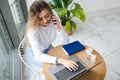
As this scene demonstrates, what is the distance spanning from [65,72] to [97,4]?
6.87 feet

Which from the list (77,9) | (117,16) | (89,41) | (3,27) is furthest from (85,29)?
(3,27)

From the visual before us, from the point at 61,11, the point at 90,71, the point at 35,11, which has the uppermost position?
the point at 35,11

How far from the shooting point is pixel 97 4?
290 cm

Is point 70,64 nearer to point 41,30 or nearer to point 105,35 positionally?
point 41,30

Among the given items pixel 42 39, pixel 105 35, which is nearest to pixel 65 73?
pixel 42 39

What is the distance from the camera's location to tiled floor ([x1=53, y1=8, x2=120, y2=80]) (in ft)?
6.53

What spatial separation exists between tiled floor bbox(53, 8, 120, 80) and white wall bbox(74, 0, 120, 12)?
0.25 feet

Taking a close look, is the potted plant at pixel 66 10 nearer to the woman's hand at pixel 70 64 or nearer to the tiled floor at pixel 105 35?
the tiled floor at pixel 105 35

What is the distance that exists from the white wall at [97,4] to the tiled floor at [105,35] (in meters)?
0.08

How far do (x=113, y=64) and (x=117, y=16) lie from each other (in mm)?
1206

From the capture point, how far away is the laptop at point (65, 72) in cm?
112

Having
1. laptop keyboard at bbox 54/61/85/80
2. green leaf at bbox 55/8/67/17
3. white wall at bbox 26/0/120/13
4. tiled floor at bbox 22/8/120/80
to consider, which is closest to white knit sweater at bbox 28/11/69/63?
laptop keyboard at bbox 54/61/85/80

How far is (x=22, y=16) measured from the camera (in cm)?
254

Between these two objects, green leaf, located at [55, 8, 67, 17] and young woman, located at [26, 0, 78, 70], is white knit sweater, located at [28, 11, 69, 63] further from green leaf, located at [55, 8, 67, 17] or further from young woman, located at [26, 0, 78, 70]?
green leaf, located at [55, 8, 67, 17]
